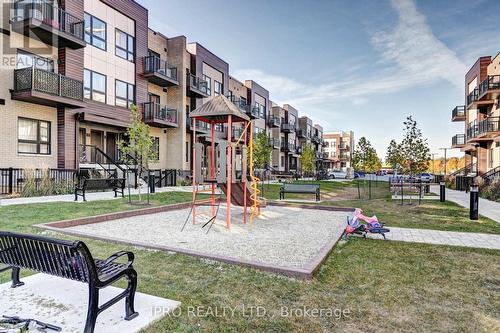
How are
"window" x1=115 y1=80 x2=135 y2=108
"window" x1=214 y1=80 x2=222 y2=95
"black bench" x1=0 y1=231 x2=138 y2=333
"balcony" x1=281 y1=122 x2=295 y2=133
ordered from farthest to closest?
"balcony" x1=281 y1=122 x2=295 y2=133 < "window" x1=214 y1=80 x2=222 y2=95 < "window" x1=115 y1=80 x2=135 y2=108 < "black bench" x1=0 y1=231 x2=138 y2=333

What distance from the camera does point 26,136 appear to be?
1734 centimetres

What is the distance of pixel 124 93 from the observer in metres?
23.9

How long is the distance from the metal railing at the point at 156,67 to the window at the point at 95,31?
3568 mm

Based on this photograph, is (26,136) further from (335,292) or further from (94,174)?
(335,292)

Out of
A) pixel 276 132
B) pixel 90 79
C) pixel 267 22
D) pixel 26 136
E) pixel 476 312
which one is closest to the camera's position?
pixel 476 312

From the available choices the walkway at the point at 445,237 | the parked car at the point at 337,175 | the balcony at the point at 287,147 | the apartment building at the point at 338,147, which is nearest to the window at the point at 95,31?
the walkway at the point at 445,237

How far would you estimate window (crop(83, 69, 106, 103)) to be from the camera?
20.8 meters

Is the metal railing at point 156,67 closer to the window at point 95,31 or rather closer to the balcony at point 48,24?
the window at point 95,31

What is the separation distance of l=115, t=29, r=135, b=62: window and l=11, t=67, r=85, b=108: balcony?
643 cm

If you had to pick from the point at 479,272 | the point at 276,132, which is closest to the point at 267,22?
the point at 479,272

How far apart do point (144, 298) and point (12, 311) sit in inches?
51.2

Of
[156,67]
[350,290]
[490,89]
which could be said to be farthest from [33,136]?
[490,89]

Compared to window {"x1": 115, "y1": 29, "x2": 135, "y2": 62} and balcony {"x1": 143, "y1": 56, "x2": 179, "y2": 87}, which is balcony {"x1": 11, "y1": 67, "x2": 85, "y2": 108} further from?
balcony {"x1": 143, "y1": 56, "x2": 179, "y2": 87}

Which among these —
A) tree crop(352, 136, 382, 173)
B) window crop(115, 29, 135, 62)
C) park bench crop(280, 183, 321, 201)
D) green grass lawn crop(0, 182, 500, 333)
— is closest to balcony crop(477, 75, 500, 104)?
tree crop(352, 136, 382, 173)
